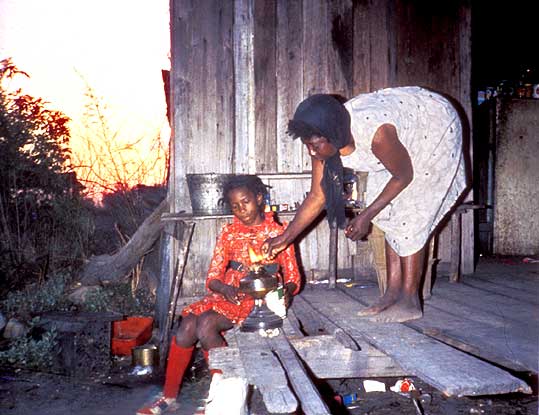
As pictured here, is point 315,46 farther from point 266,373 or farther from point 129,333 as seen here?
point 266,373

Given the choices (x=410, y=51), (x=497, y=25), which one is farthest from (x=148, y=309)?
(x=497, y=25)

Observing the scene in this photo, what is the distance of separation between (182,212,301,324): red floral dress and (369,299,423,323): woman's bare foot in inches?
31.2

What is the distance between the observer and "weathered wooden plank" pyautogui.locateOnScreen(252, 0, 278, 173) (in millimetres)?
5762

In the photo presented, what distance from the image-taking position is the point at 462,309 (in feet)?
13.4

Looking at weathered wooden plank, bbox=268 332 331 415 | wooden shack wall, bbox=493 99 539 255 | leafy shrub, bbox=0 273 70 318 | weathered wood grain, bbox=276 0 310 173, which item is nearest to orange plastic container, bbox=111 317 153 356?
leafy shrub, bbox=0 273 70 318

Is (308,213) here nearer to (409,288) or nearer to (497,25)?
(409,288)

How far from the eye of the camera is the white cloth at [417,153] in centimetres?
342

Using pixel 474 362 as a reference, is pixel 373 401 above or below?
below

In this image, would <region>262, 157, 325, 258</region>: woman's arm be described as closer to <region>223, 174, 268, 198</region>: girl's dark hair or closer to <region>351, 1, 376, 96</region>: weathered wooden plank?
<region>223, 174, 268, 198</region>: girl's dark hair

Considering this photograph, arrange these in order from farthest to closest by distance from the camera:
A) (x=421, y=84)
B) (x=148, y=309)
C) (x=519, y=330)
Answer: (x=148, y=309) → (x=421, y=84) → (x=519, y=330)

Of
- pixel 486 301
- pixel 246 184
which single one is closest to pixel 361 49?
pixel 246 184

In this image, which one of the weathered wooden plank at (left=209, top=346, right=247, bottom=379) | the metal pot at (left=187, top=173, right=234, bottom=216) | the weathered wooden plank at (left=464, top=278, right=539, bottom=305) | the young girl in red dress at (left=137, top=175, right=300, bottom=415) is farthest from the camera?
the metal pot at (left=187, top=173, right=234, bottom=216)

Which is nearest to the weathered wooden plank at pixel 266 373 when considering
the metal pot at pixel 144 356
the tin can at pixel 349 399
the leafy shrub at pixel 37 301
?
the tin can at pixel 349 399

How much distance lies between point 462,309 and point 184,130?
332 centimetres
